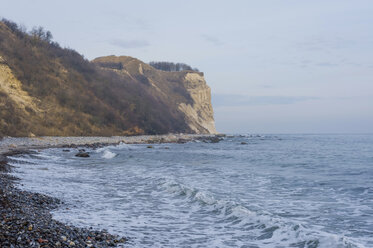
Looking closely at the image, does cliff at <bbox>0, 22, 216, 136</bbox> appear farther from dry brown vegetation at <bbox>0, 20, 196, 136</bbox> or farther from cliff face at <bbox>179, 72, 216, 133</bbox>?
cliff face at <bbox>179, 72, 216, 133</bbox>

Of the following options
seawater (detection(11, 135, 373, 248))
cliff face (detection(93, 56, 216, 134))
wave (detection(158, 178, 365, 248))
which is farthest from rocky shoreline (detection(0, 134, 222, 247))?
cliff face (detection(93, 56, 216, 134))

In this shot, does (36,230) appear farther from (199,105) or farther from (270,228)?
(199,105)

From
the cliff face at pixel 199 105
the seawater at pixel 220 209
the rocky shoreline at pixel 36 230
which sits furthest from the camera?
the cliff face at pixel 199 105

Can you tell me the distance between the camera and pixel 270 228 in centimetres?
777

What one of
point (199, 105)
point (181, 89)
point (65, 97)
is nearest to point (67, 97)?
point (65, 97)

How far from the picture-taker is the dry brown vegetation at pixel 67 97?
141ft

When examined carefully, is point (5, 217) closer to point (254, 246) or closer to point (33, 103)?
point (254, 246)

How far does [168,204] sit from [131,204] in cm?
121

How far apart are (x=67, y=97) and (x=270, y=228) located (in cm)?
5069

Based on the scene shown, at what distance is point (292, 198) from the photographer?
37.3 ft

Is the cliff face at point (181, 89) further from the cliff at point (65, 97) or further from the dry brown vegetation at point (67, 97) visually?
the dry brown vegetation at point (67, 97)

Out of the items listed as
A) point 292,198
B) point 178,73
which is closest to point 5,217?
point 292,198

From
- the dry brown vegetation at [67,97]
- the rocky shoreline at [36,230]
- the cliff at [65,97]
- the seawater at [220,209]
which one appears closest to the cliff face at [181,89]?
the cliff at [65,97]

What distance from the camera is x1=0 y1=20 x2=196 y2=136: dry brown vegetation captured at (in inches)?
1692
